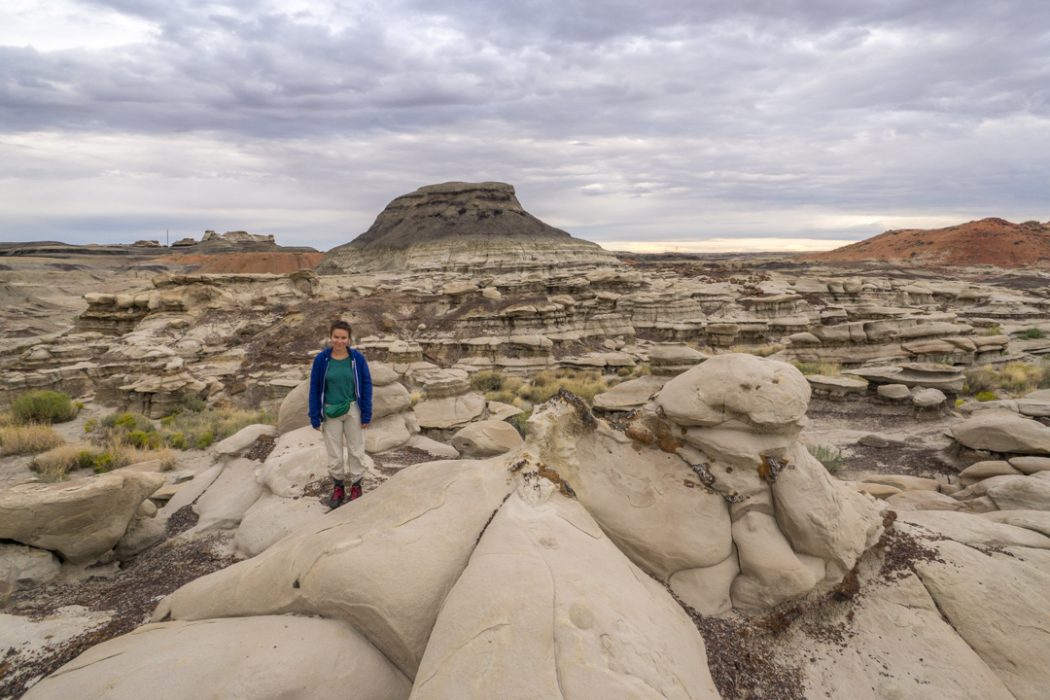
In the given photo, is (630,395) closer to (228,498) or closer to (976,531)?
(976,531)

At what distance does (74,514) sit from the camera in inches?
183

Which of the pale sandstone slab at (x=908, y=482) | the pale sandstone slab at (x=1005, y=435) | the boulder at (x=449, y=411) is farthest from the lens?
the boulder at (x=449, y=411)

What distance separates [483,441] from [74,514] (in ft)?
15.4

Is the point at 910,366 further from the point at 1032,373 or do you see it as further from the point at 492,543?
the point at 492,543

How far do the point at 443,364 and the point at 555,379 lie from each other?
4900 mm

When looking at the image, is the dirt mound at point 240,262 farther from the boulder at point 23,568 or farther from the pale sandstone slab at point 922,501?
the pale sandstone slab at point 922,501

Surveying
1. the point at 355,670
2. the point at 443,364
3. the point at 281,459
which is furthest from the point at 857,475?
the point at 443,364

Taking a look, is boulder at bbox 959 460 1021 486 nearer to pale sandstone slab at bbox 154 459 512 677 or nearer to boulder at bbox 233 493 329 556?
pale sandstone slab at bbox 154 459 512 677

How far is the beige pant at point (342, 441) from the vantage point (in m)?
5.06

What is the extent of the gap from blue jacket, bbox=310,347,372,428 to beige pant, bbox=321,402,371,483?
0.08 m

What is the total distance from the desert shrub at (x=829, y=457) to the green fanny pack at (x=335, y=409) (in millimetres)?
7124

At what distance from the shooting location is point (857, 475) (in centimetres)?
796

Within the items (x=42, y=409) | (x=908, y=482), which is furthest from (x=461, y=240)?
(x=908, y=482)

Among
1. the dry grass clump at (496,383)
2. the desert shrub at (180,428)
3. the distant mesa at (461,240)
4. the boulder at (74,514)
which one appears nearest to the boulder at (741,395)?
the boulder at (74,514)
